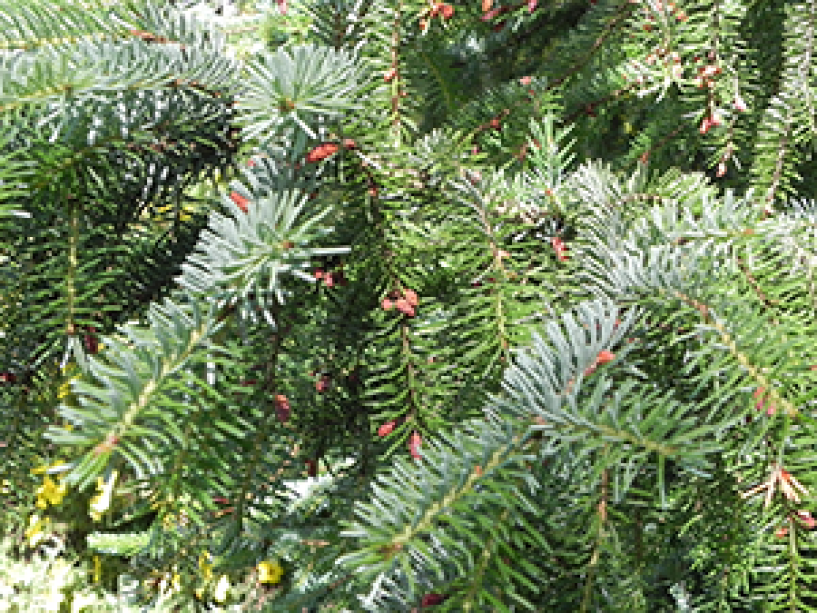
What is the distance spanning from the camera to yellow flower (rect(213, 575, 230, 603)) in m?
2.30

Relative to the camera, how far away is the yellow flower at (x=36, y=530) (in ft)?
7.29

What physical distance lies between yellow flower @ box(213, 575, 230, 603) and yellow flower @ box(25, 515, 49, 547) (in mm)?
616

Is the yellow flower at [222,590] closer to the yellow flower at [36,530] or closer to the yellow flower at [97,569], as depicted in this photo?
the yellow flower at [97,569]

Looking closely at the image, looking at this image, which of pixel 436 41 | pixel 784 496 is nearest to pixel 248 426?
pixel 784 496

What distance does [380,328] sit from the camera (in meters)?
0.57

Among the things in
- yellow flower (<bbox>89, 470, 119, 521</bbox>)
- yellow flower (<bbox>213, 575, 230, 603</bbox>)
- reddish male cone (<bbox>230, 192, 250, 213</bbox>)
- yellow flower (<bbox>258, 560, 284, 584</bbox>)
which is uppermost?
reddish male cone (<bbox>230, 192, 250, 213</bbox>)

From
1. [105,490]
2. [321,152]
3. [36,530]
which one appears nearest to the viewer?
[321,152]

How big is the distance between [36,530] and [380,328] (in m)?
2.21

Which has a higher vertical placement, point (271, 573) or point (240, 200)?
point (240, 200)

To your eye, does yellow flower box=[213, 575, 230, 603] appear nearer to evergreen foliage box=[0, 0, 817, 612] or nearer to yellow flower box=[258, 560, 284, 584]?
yellow flower box=[258, 560, 284, 584]

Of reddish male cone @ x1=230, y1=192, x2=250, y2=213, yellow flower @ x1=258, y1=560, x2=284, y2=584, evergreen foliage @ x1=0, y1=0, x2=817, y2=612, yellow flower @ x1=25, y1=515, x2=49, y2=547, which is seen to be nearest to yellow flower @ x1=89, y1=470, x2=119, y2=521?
Answer: evergreen foliage @ x1=0, y1=0, x2=817, y2=612

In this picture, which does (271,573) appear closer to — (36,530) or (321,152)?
(36,530)

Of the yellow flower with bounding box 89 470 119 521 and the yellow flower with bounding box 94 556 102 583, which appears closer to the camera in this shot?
the yellow flower with bounding box 89 470 119 521

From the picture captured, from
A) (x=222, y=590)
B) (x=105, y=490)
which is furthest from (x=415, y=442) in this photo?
(x=222, y=590)
